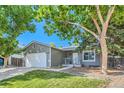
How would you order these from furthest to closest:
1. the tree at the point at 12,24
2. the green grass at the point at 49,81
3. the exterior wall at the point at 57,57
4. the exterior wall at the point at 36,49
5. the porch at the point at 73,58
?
the porch at the point at 73,58, the exterior wall at the point at 57,57, the exterior wall at the point at 36,49, the tree at the point at 12,24, the green grass at the point at 49,81

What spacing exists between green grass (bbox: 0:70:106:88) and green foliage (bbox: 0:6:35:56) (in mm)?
1215

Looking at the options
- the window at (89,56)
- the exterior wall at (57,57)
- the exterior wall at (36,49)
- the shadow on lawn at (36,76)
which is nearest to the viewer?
the shadow on lawn at (36,76)

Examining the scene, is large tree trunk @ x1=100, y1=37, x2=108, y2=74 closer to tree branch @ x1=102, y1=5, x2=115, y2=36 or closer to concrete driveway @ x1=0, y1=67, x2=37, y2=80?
tree branch @ x1=102, y1=5, x2=115, y2=36

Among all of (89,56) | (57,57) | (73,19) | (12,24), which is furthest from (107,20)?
(89,56)

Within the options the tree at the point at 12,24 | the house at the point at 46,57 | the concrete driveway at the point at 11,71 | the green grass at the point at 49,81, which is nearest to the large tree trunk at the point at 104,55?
the house at the point at 46,57

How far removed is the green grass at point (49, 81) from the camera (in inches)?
309

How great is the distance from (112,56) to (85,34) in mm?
1260

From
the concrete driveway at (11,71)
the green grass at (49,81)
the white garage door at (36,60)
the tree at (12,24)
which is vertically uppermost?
the tree at (12,24)

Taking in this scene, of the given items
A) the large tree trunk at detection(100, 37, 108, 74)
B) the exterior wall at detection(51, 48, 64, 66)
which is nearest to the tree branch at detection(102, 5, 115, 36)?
the large tree trunk at detection(100, 37, 108, 74)

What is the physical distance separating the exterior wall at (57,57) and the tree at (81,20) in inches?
42.4

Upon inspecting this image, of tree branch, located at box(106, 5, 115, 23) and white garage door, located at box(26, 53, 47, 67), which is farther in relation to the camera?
white garage door, located at box(26, 53, 47, 67)

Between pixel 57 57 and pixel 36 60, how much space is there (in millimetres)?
2010

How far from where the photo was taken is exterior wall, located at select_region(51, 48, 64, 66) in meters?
11.0

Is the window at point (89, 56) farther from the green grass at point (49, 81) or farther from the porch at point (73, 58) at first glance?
the green grass at point (49, 81)
